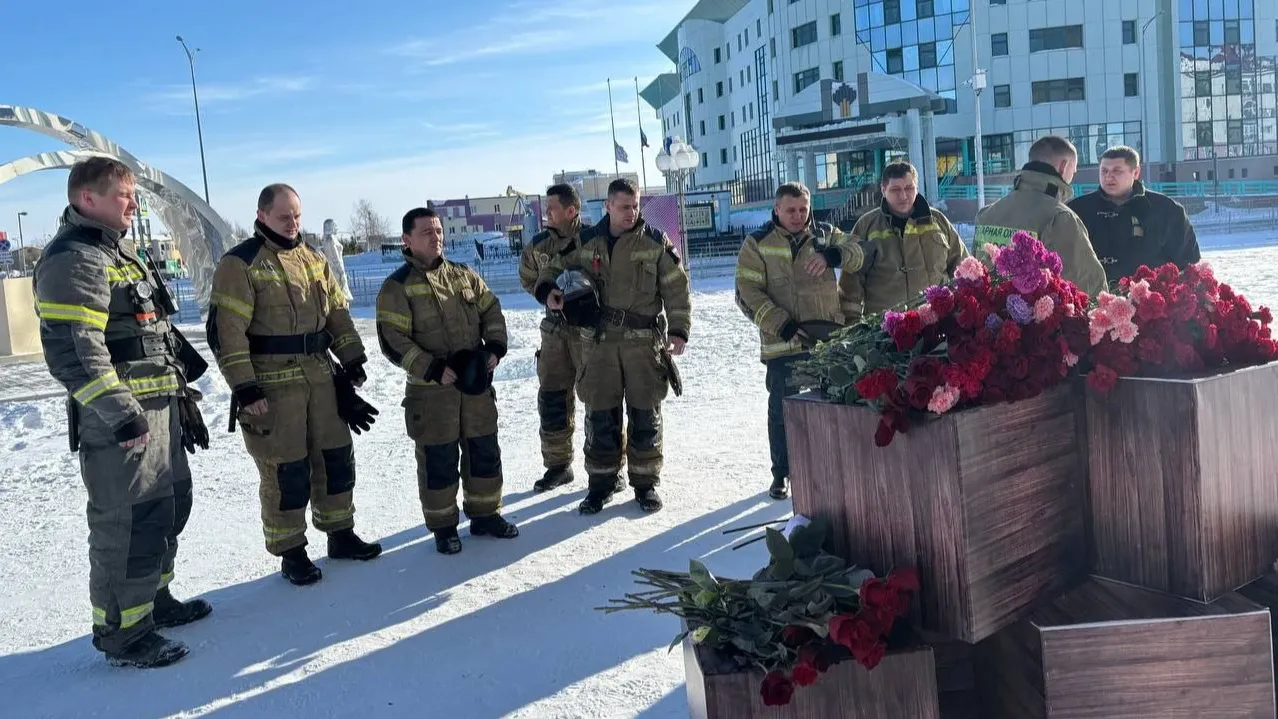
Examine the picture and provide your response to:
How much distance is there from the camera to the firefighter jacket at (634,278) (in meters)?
5.25

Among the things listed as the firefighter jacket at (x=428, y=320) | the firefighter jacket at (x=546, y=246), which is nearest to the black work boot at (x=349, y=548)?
the firefighter jacket at (x=428, y=320)

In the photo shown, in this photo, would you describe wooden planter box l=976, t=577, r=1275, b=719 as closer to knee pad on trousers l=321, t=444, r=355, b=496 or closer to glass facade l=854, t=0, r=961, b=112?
knee pad on trousers l=321, t=444, r=355, b=496

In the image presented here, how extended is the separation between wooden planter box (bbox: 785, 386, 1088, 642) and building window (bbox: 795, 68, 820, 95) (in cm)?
4741

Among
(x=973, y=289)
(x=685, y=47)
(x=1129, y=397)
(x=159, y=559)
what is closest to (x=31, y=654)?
(x=159, y=559)

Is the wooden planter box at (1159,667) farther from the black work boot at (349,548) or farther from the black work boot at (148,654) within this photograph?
the black work boot at (349,548)

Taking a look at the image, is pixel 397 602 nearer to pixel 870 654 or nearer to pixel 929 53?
pixel 870 654

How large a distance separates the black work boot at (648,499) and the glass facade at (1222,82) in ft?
162

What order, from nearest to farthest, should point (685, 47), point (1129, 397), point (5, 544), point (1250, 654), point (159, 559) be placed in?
point (1250, 654), point (1129, 397), point (159, 559), point (5, 544), point (685, 47)

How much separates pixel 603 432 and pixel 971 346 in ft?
10.4

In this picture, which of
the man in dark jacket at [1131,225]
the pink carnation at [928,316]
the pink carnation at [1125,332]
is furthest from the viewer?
the man in dark jacket at [1131,225]

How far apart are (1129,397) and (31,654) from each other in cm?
415

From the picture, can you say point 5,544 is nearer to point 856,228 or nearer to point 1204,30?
point 856,228

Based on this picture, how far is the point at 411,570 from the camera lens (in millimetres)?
4535

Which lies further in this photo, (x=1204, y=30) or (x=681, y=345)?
(x=1204, y=30)
